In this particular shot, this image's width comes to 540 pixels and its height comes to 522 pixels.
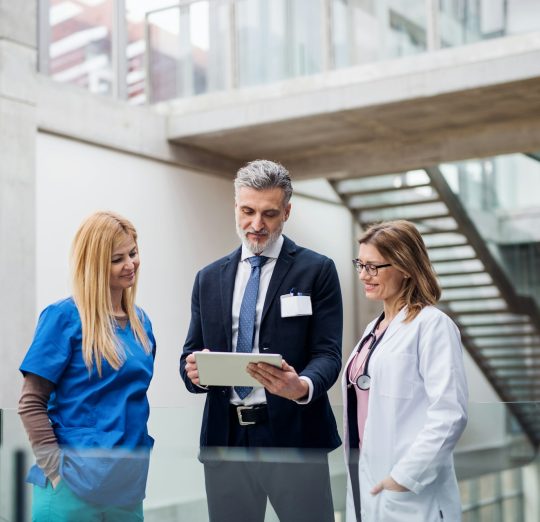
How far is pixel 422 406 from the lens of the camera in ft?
9.34

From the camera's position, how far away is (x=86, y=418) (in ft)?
10.2

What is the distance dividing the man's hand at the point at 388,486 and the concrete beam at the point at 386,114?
238 inches

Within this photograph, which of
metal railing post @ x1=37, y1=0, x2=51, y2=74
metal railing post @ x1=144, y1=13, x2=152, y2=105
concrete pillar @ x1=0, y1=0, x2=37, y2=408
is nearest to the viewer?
concrete pillar @ x1=0, y1=0, x2=37, y2=408

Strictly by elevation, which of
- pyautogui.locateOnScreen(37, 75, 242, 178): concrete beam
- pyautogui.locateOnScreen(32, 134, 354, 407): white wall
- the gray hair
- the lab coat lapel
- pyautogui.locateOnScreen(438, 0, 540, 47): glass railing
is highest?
pyautogui.locateOnScreen(438, 0, 540, 47): glass railing

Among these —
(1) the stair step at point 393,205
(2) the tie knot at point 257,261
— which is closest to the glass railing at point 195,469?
(2) the tie knot at point 257,261

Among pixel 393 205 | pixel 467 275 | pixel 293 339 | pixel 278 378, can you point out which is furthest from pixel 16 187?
pixel 467 275

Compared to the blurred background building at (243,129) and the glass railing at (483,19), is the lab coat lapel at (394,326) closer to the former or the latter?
the blurred background building at (243,129)

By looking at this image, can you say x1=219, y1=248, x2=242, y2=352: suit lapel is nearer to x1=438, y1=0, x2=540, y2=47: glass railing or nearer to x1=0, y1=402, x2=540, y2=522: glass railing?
x1=0, y1=402, x2=540, y2=522: glass railing

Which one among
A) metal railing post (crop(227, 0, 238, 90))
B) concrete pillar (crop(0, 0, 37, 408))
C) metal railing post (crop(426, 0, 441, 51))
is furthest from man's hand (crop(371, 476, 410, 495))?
metal railing post (crop(227, 0, 238, 90))

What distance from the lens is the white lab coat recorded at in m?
2.74

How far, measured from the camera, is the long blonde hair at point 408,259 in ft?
9.98

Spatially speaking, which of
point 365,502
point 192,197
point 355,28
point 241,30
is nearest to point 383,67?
point 355,28

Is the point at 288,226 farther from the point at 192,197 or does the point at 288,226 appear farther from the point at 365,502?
the point at 365,502

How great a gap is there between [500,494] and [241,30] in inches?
302
